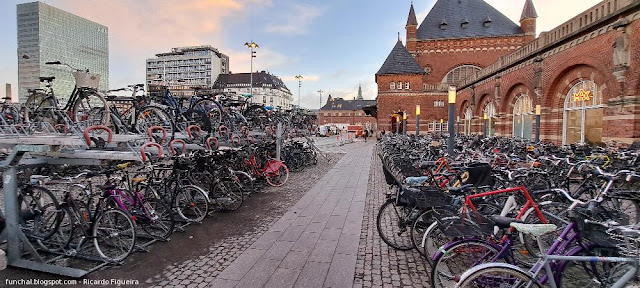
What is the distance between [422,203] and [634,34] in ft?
33.4

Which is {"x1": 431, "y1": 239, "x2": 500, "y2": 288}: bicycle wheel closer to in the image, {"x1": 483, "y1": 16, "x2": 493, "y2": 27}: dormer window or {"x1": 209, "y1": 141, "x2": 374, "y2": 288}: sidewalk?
{"x1": 209, "y1": 141, "x2": 374, "y2": 288}: sidewalk

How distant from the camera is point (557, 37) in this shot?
43.6ft

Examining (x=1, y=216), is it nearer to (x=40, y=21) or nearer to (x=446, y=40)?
(x=40, y=21)

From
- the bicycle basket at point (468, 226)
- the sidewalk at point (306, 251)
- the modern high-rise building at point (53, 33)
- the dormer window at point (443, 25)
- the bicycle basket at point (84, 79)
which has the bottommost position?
the sidewalk at point (306, 251)

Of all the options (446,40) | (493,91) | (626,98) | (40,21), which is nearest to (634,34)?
(626,98)

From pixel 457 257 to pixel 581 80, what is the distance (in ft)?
43.7

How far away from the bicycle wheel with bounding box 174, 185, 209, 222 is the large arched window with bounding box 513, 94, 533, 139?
16346 mm

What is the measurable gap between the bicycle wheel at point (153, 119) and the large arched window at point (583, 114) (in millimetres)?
13248

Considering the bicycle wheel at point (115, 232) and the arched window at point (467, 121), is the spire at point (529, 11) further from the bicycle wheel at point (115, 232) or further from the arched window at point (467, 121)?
the bicycle wheel at point (115, 232)

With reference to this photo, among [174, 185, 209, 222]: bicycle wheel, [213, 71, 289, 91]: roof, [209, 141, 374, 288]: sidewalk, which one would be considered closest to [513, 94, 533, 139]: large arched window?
[209, 141, 374, 288]: sidewalk

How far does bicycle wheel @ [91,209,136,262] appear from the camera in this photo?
3939 millimetres

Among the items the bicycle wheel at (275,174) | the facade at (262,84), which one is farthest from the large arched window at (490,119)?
the facade at (262,84)

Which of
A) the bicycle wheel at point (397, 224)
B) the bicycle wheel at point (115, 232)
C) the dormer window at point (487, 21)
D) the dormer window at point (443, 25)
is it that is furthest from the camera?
the dormer window at point (443, 25)

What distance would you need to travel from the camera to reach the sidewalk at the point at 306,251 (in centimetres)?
346
